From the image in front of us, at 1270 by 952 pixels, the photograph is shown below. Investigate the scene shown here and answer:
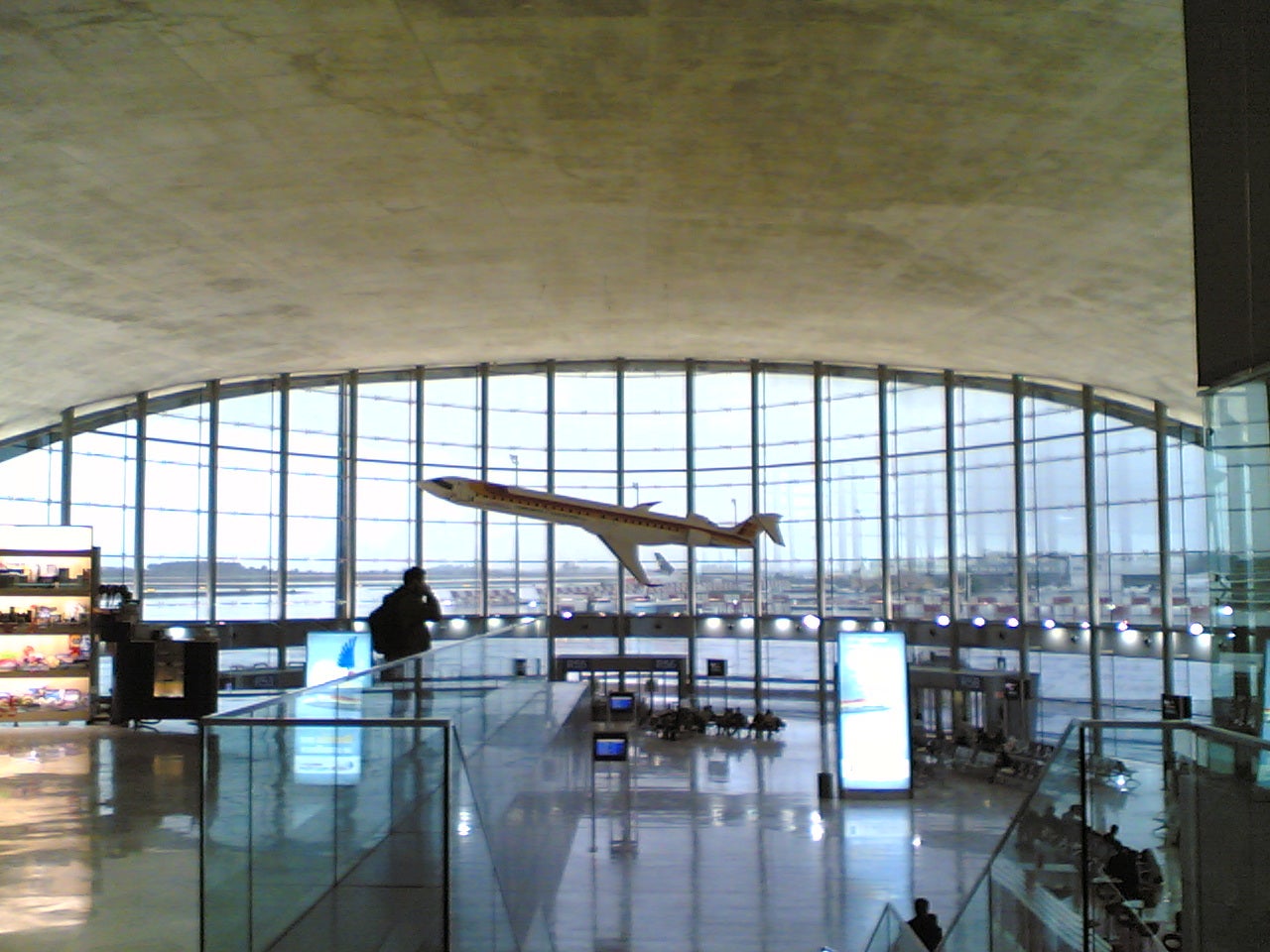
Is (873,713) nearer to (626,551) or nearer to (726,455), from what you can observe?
(626,551)

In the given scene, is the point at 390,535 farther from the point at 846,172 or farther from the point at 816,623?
the point at 846,172

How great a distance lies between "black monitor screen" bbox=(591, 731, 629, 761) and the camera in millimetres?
22828

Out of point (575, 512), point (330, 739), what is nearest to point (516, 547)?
point (575, 512)

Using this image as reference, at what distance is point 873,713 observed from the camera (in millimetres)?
23766

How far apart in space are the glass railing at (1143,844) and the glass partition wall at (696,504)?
28.8 meters

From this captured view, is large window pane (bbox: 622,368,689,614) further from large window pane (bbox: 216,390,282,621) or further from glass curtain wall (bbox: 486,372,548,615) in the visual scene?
large window pane (bbox: 216,390,282,621)

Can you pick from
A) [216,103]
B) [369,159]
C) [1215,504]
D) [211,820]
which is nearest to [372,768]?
[211,820]

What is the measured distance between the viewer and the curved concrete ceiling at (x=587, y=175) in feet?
41.0

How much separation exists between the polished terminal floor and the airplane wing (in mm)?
4970

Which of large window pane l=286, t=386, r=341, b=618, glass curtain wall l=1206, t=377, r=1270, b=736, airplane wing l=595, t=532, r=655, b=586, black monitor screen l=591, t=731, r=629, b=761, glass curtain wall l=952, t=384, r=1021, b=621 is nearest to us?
glass curtain wall l=1206, t=377, r=1270, b=736

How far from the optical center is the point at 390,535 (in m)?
37.2

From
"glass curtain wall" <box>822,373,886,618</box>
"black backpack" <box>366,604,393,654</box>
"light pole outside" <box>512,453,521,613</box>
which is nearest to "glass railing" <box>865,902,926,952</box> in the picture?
"black backpack" <box>366,604,393,654</box>

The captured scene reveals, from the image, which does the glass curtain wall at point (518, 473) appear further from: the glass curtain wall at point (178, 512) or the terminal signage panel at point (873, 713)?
the terminal signage panel at point (873, 713)

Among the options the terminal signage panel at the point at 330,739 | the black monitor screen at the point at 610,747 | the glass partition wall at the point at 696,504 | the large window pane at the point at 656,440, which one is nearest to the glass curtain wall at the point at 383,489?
the glass partition wall at the point at 696,504
